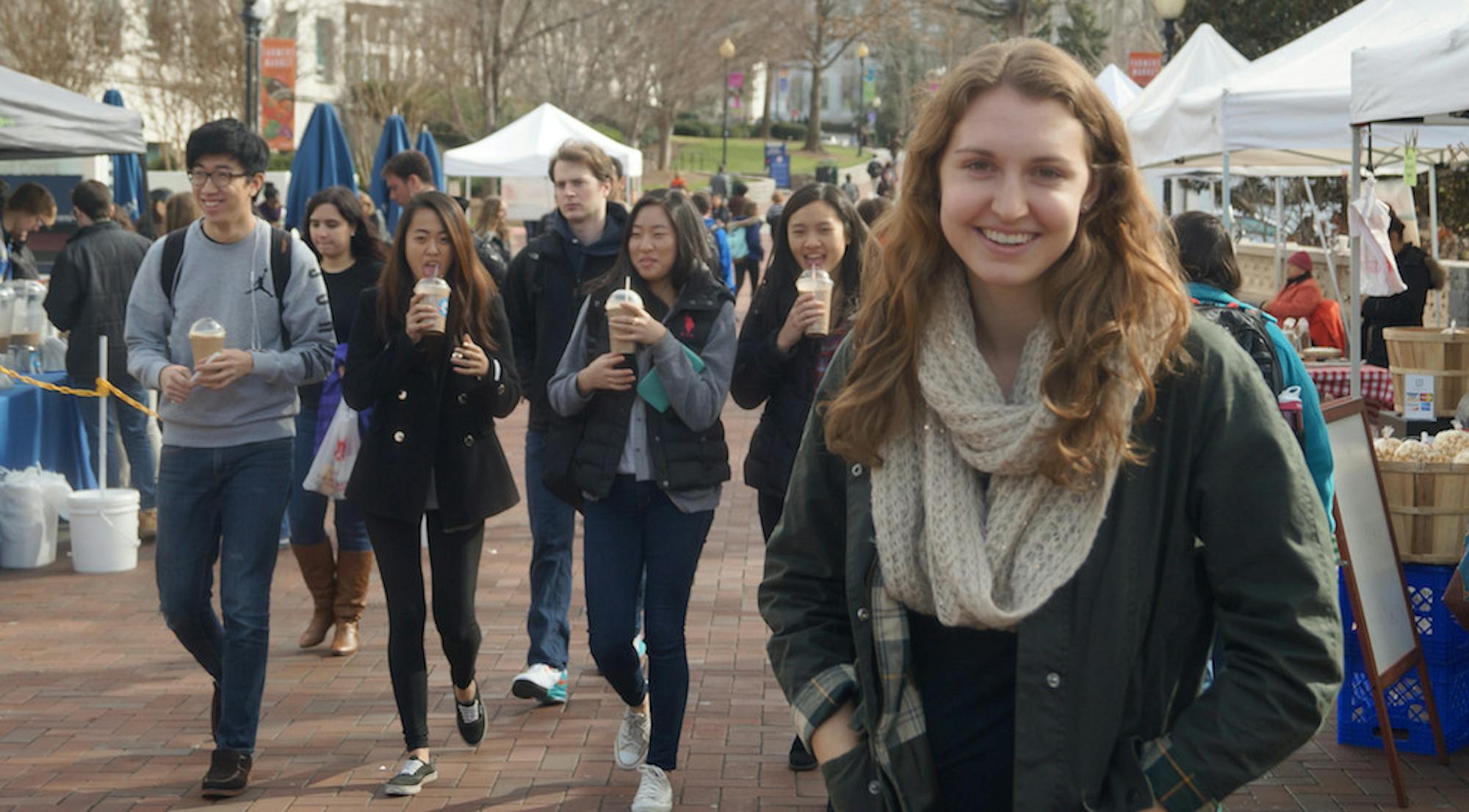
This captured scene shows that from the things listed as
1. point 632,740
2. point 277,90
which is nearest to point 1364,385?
point 632,740

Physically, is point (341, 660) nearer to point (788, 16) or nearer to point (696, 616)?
point (696, 616)

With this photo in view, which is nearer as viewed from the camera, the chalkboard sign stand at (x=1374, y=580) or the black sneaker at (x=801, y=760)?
the chalkboard sign stand at (x=1374, y=580)

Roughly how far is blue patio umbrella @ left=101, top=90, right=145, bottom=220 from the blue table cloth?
576 cm

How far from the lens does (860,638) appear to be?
219 cm

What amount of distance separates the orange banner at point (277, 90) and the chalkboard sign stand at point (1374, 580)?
1757cm

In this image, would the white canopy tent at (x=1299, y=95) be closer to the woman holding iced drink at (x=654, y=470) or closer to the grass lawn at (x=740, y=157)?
the woman holding iced drink at (x=654, y=470)

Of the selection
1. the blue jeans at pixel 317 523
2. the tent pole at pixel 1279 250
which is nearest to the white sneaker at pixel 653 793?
the blue jeans at pixel 317 523

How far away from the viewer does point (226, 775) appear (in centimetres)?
518

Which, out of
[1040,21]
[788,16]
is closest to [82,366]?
[788,16]

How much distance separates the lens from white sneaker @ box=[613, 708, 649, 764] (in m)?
5.46

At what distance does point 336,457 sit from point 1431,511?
161 inches

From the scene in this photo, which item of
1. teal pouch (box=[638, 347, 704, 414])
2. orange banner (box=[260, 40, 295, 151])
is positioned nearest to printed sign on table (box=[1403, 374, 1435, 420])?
teal pouch (box=[638, 347, 704, 414])

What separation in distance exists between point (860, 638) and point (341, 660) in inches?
206

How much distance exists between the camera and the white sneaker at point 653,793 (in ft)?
16.3
